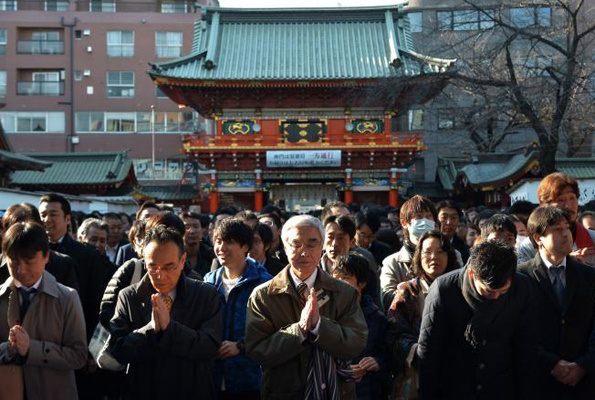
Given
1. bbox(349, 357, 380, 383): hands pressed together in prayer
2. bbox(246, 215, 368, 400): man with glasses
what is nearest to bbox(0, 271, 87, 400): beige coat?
bbox(246, 215, 368, 400): man with glasses

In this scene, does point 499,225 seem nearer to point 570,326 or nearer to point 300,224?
point 570,326

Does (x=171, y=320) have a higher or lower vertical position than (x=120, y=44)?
lower

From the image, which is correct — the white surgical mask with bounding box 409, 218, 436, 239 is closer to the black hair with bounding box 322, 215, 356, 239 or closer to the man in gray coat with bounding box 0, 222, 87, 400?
the black hair with bounding box 322, 215, 356, 239

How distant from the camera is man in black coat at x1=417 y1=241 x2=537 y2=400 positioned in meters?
3.92

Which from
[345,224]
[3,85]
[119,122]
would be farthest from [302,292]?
[3,85]

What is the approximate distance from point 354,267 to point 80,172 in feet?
75.9

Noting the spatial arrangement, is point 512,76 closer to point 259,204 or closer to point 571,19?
point 571,19

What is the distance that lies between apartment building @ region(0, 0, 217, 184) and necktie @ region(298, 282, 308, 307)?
3264 centimetres

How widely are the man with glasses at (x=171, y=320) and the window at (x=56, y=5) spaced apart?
3649 cm

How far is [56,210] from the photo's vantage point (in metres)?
5.94

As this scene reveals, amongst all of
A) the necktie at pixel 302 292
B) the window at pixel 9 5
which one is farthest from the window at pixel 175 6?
the necktie at pixel 302 292

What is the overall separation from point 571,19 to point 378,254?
30.6ft

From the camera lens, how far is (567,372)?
4.13 metres

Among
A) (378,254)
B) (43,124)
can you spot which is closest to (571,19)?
(378,254)
